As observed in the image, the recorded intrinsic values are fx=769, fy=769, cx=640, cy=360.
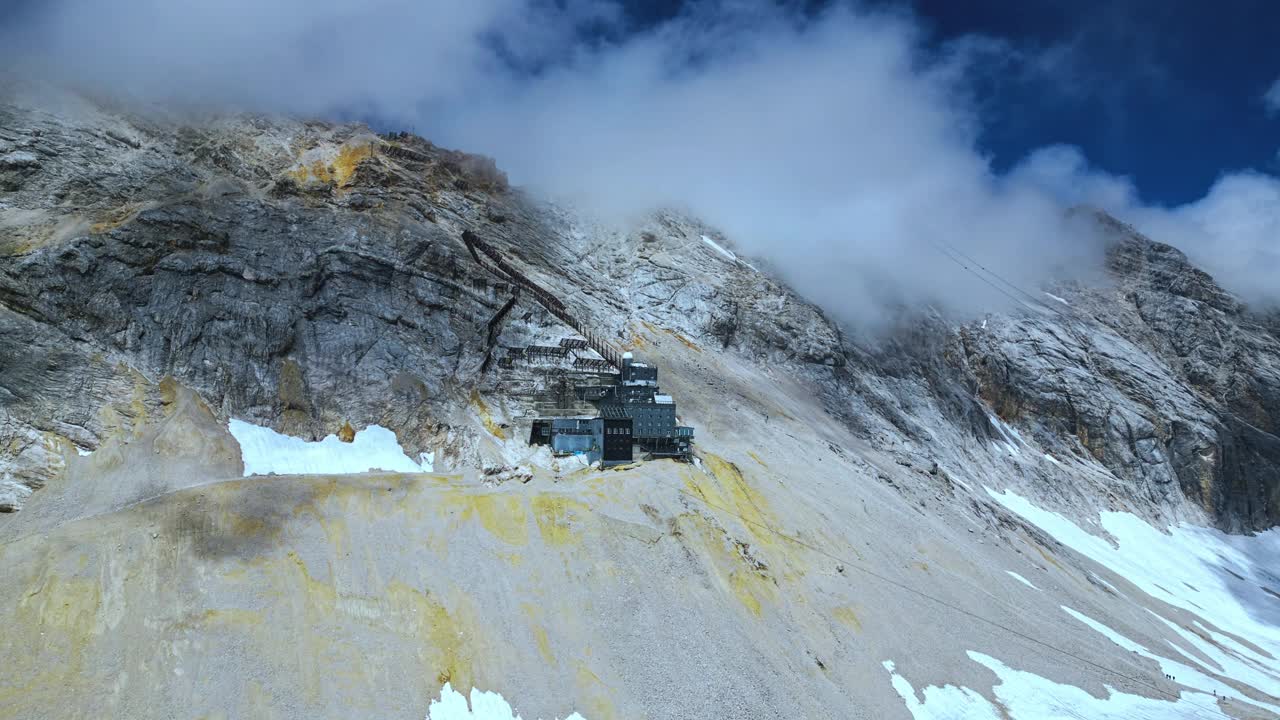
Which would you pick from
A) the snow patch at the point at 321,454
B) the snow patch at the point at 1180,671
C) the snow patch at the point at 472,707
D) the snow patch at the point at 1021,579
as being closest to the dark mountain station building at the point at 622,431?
the snow patch at the point at 321,454

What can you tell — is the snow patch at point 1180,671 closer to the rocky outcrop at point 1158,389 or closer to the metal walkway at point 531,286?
the metal walkway at point 531,286

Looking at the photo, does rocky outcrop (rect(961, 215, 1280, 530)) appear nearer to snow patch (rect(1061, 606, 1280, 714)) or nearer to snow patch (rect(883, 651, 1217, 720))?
snow patch (rect(1061, 606, 1280, 714))

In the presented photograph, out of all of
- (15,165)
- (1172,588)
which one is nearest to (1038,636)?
(1172,588)

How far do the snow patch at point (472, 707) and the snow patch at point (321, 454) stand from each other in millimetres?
19765

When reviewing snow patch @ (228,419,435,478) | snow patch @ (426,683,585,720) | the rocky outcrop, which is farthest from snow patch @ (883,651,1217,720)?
the rocky outcrop

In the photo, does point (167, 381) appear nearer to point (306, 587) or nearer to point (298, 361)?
point (298, 361)

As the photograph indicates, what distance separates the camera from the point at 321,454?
55.1 metres

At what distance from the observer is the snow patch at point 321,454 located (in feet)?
173

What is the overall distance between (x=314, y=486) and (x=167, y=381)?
47.5 feet

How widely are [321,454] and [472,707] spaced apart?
2386cm

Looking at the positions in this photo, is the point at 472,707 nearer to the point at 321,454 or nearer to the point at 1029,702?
the point at 321,454

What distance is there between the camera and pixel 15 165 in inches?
2418

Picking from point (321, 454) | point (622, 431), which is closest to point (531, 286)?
point (622, 431)

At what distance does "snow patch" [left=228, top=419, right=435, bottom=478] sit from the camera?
52.6m
